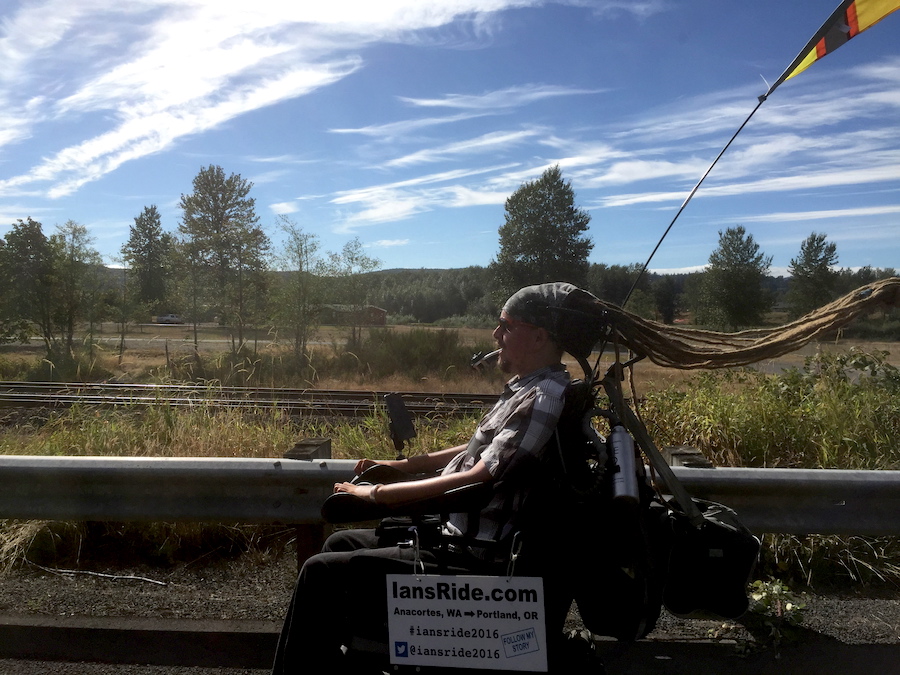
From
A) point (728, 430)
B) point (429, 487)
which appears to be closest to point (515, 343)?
point (429, 487)

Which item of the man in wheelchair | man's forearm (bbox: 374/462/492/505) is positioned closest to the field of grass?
the man in wheelchair

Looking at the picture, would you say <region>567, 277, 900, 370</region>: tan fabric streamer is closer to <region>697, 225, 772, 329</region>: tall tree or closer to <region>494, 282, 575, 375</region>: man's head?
<region>494, 282, 575, 375</region>: man's head

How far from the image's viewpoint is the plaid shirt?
2.11m

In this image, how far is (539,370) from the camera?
7.79ft

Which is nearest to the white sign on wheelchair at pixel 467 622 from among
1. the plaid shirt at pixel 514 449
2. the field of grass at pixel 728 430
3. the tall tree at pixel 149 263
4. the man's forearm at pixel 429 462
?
the plaid shirt at pixel 514 449

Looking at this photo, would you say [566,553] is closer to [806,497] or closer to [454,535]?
[454,535]

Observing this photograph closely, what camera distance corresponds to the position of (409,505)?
2188 millimetres

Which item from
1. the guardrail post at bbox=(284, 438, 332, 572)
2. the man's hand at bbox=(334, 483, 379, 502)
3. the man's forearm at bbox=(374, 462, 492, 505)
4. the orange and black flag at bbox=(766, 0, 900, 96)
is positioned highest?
the orange and black flag at bbox=(766, 0, 900, 96)

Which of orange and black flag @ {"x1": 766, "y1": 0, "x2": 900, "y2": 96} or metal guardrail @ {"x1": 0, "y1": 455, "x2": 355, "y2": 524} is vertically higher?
orange and black flag @ {"x1": 766, "y1": 0, "x2": 900, "y2": 96}

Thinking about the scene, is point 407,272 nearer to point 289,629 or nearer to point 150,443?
point 150,443

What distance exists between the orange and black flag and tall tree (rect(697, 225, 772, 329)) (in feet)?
12.2

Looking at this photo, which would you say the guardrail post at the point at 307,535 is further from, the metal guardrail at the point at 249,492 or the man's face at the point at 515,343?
the man's face at the point at 515,343

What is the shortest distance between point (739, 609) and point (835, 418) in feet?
12.2

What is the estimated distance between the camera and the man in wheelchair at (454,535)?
2.12 meters
